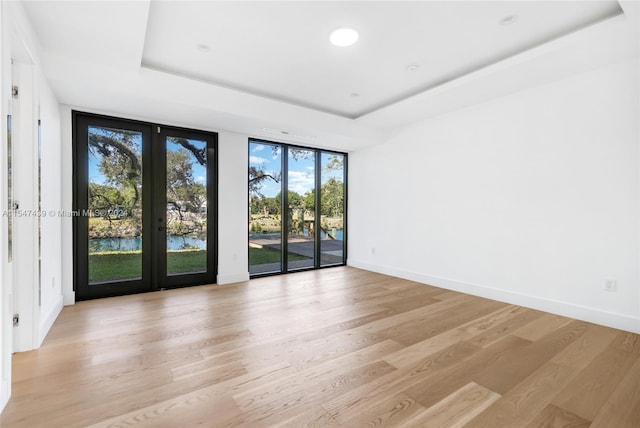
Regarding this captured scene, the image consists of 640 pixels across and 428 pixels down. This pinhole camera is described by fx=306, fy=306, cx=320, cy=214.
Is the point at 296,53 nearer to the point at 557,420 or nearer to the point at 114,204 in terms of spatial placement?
the point at 114,204

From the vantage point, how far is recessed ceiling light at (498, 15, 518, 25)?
2602 mm

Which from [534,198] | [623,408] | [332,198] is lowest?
[623,408]

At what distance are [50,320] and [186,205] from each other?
2152 millimetres

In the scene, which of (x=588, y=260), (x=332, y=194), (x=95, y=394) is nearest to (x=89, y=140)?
(x=95, y=394)

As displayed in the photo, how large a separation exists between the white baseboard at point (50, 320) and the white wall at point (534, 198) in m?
4.72

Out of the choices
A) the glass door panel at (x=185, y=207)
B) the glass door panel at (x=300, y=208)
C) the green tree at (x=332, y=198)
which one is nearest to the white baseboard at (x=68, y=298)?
the glass door panel at (x=185, y=207)

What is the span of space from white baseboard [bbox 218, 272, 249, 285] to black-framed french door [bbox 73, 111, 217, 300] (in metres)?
0.15

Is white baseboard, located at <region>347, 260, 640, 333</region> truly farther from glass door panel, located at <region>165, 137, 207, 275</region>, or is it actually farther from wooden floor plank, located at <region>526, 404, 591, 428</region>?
glass door panel, located at <region>165, 137, 207, 275</region>

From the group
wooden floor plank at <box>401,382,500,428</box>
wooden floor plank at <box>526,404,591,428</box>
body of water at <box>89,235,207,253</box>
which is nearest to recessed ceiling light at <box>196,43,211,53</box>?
body of water at <box>89,235,207,253</box>

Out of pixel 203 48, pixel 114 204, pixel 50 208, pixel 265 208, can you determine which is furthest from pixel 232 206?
pixel 203 48

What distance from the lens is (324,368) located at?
7.56 feet

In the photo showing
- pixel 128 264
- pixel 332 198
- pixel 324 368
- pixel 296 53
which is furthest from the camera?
pixel 332 198

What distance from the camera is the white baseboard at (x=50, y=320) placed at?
9.09 feet

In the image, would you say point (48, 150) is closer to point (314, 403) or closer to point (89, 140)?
point (89, 140)
